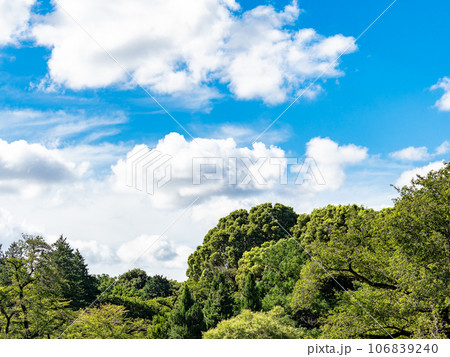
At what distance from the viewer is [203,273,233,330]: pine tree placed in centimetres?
2336

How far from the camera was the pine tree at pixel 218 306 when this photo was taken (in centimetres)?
2336

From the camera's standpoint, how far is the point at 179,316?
22547 mm

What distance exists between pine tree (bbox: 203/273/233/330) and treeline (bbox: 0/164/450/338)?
6 cm

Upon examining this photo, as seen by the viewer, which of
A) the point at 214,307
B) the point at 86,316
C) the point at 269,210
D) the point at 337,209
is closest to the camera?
the point at 86,316

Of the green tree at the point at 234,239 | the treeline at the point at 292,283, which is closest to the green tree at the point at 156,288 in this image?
the treeline at the point at 292,283

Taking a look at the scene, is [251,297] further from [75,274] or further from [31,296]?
[75,274]

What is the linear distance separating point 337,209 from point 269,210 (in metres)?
6.34

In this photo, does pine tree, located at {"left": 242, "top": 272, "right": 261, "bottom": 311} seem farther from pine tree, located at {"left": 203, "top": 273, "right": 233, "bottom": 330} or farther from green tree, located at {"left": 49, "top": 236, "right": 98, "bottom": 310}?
green tree, located at {"left": 49, "top": 236, "right": 98, "bottom": 310}
